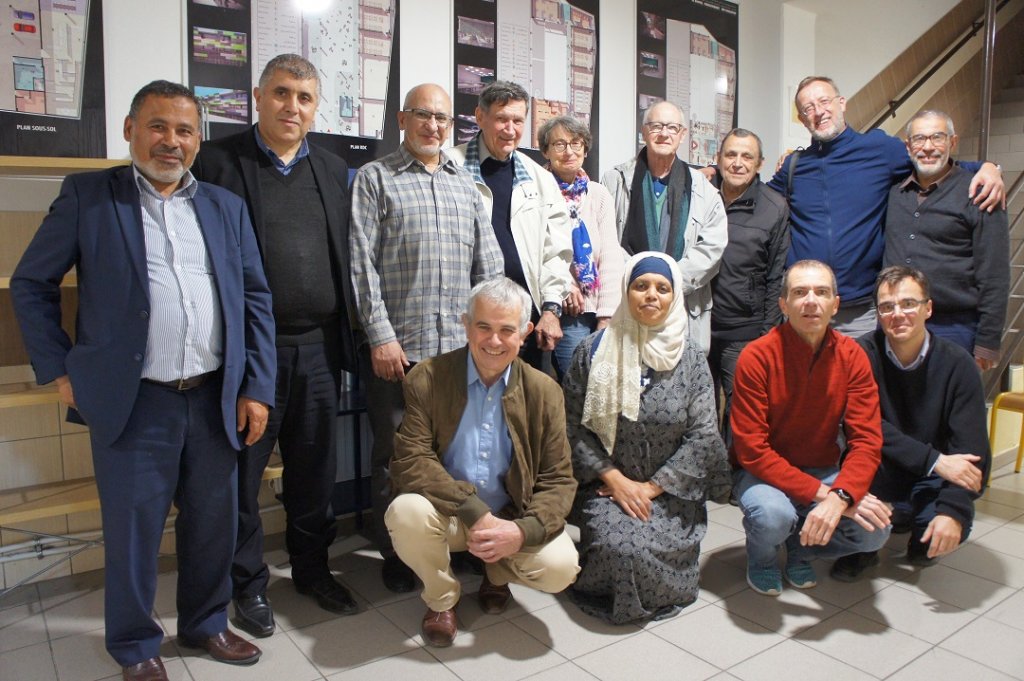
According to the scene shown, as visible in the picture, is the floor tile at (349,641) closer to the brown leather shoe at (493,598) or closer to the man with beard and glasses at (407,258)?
the brown leather shoe at (493,598)

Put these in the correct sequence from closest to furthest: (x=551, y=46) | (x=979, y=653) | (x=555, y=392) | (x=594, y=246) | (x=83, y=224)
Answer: (x=83, y=224), (x=979, y=653), (x=555, y=392), (x=594, y=246), (x=551, y=46)

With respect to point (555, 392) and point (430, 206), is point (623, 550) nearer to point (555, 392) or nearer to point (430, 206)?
point (555, 392)

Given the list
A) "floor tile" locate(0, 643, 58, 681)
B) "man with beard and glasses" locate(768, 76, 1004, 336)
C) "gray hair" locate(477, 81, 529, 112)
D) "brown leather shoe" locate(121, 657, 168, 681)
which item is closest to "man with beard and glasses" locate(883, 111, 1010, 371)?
"man with beard and glasses" locate(768, 76, 1004, 336)

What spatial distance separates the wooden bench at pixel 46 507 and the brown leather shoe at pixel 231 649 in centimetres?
62

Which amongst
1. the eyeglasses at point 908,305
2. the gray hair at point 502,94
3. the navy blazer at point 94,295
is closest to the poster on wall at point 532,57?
the gray hair at point 502,94

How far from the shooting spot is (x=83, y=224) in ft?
6.53

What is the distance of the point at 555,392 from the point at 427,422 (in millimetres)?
417

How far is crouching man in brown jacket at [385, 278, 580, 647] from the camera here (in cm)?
230

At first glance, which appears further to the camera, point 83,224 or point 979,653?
point 979,653

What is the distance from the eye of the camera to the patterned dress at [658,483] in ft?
8.23

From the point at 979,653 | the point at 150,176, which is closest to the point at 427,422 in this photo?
the point at 150,176

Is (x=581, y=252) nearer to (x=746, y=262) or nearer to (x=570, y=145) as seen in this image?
(x=570, y=145)

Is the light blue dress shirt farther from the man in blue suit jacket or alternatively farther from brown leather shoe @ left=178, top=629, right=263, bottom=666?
brown leather shoe @ left=178, top=629, right=263, bottom=666

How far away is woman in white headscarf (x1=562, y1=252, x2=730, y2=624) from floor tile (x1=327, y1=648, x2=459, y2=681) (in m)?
0.59
